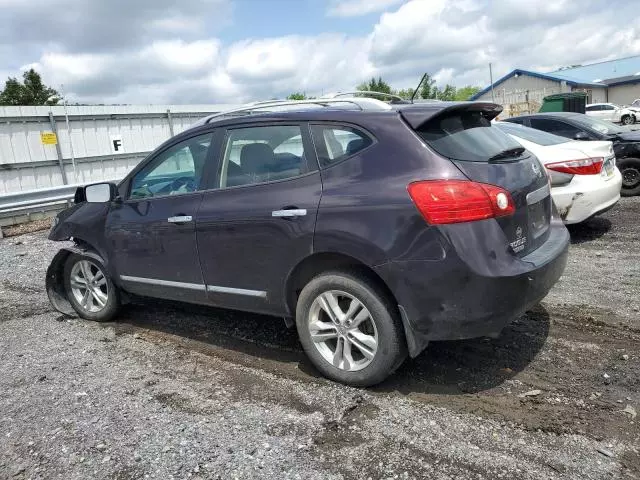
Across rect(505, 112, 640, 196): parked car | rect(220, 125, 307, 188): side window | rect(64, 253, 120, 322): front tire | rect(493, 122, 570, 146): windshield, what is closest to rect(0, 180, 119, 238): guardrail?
rect(64, 253, 120, 322): front tire

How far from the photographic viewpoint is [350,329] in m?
3.48

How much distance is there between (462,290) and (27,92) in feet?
160

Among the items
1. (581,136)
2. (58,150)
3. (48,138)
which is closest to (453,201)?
(581,136)

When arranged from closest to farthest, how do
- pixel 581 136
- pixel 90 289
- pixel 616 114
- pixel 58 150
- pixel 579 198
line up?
pixel 90 289, pixel 579 198, pixel 581 136, pixel 58 150, pixel 616 114

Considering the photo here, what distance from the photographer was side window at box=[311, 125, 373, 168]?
3461 mm

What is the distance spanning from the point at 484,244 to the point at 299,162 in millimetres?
1350

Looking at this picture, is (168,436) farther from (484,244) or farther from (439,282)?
(484,244)

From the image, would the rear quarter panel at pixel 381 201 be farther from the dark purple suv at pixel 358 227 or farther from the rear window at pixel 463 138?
the rear window at pixel 463 138

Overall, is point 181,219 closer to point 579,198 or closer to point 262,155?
point 262,155

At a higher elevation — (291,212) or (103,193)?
(103,193)

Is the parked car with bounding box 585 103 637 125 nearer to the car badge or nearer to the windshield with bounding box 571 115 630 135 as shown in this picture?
the windshield with bounding box 571 115 630 135

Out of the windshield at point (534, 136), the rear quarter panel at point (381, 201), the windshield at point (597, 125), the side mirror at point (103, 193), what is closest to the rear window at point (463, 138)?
the rear quarter panel at point (381, 201)

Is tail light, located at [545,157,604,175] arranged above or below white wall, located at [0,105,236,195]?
below

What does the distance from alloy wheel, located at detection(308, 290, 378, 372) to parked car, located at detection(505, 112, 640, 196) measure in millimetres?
7107
